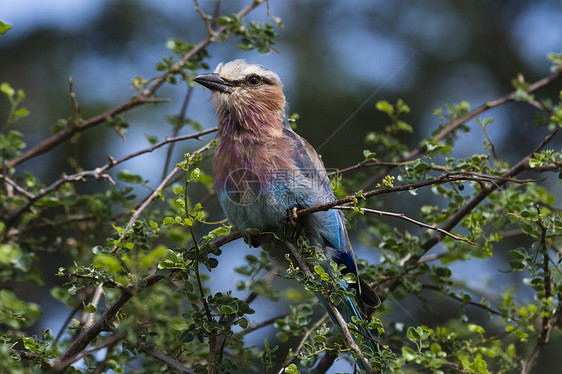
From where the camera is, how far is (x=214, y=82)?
4.07m

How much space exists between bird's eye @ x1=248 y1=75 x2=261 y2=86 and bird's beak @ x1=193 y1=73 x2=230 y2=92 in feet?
0.45

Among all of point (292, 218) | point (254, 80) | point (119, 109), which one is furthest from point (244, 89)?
point (292, 218)

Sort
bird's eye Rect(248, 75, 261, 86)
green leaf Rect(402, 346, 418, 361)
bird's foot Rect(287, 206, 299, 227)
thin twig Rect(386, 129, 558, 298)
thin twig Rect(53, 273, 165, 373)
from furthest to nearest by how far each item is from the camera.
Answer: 1. bird's eye Rect(248, 75, 261, 86)
2. bird's foot Rect(287, 206, 299, 227)
3. thin twig Rect(386, 129, 558, 298)
4. thin twig Rect(53, 273, 165, 373)
5. green leaf Rect(402, 346, 418, 361)

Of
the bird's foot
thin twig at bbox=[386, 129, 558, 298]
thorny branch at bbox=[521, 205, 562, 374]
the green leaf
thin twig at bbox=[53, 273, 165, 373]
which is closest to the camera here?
the green leaf

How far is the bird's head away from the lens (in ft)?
13.1

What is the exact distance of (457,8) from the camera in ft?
25.1

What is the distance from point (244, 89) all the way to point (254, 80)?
0.12m

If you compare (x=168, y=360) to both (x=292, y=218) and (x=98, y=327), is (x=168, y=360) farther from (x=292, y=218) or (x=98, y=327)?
(x=292, y=218)

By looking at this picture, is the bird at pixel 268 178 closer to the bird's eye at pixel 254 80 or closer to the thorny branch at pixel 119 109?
the bird's eye at pixel 254 80

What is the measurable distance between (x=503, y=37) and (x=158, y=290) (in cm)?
616

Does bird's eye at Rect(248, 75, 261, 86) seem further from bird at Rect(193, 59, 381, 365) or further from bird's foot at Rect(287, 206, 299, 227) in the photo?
bird's foot at Rect(287, 206, 299, 227)

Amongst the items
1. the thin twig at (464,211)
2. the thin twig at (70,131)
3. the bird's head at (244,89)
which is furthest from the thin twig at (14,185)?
the thin twig at (464,211)

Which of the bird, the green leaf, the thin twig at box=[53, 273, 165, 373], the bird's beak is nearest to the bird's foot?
the bird

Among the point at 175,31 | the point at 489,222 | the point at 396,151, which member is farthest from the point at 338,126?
the point at 489,222
